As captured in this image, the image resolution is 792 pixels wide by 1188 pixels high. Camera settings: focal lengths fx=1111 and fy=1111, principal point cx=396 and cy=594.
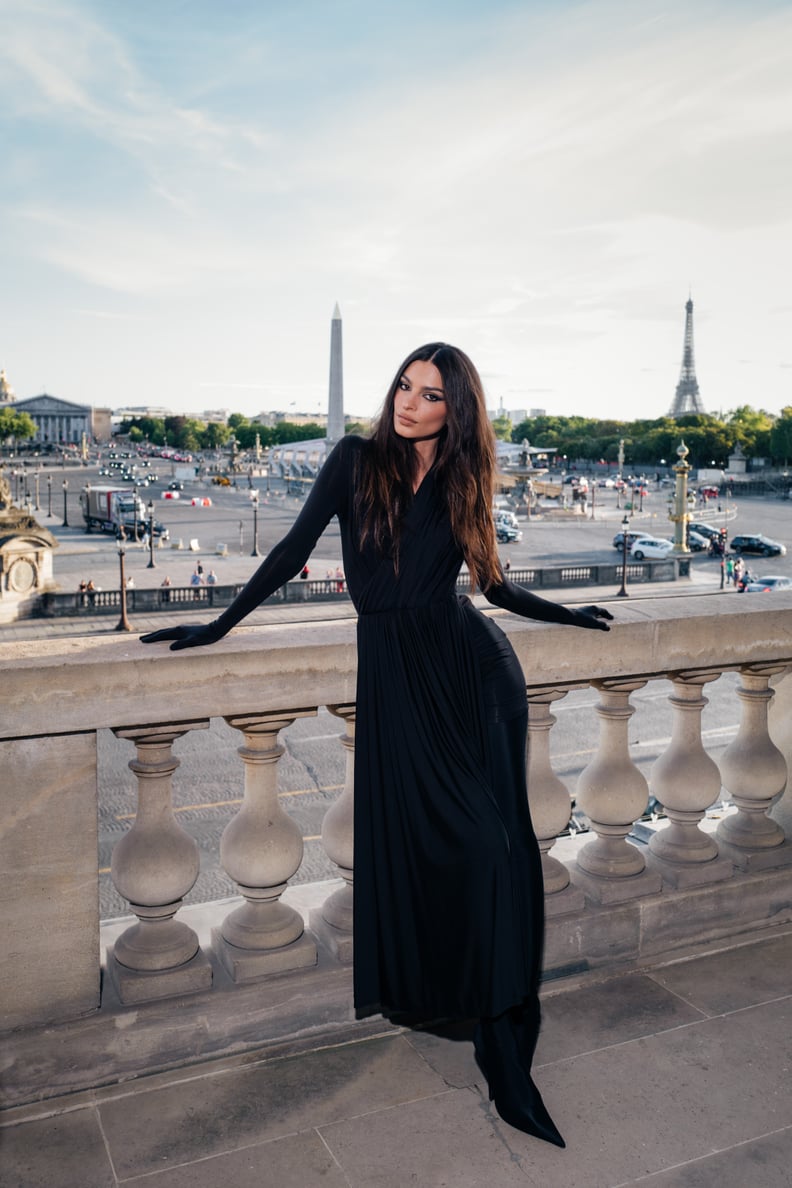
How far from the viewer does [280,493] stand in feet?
364

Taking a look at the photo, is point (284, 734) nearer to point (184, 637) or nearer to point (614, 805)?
point (614, 805)

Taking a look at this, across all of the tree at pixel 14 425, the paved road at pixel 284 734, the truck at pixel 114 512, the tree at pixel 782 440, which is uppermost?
the tree at pixel 14 425

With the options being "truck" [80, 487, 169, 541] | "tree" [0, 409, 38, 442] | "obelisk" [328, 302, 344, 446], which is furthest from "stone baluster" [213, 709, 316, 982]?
"tree" [0, 409, 38, 442]

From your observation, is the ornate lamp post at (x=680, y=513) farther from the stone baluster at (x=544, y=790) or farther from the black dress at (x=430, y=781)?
the black dress at (x=430, y=781)

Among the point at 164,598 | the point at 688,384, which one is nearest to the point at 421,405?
the point at 164,598

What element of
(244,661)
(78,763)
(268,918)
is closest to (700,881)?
(268,918)

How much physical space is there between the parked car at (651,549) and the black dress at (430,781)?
54.9 metres

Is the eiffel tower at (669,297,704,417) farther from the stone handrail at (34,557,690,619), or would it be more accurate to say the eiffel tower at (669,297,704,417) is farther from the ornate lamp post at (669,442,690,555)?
the stone handrail at (34,557,690,619)

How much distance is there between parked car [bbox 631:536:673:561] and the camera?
187ft

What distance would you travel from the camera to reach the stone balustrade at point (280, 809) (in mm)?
3039

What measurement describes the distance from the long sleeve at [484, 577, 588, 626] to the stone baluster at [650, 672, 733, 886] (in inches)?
26.3

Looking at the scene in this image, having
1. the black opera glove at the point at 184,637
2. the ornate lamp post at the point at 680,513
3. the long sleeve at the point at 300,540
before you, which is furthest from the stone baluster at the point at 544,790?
the ornate lamp post at the point at 680,513

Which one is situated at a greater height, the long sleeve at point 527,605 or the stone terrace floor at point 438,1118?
the long sleeve at point 527,605

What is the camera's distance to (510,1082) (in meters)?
3.04
